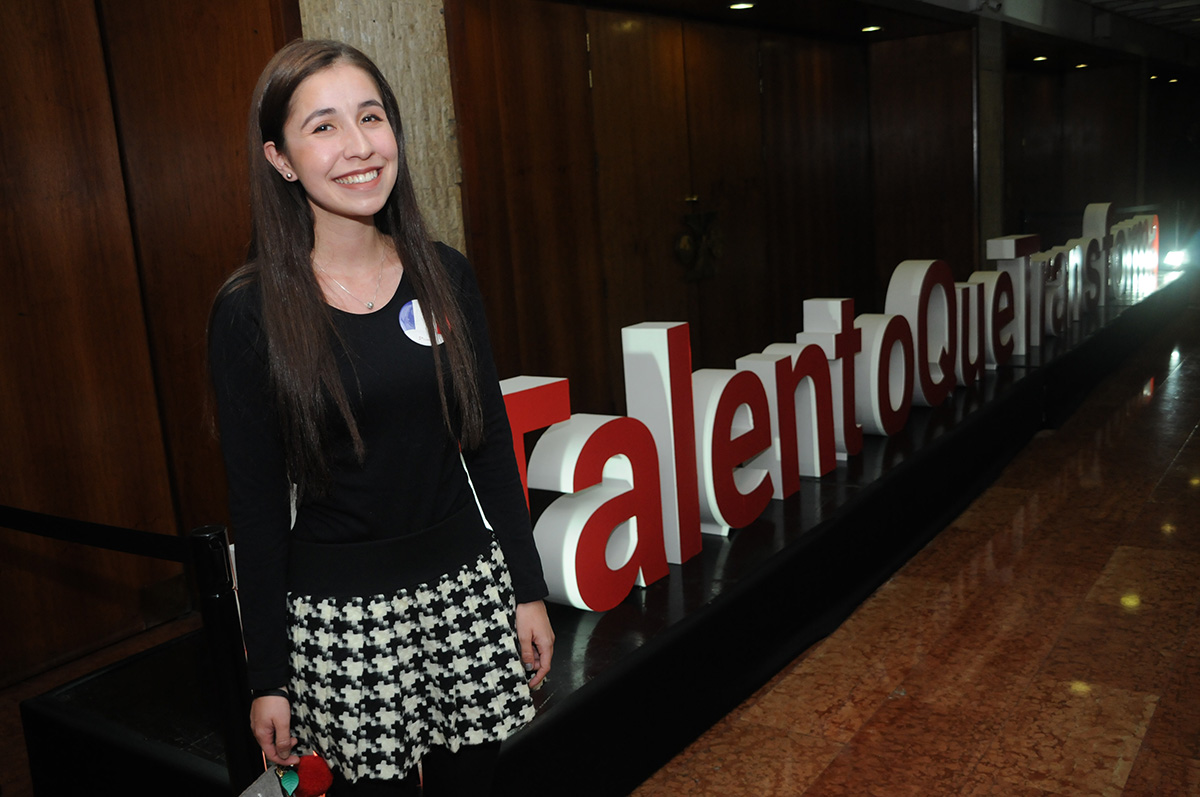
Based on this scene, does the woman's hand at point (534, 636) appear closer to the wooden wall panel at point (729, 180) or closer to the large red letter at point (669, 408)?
the large red letter at point (669, 408)

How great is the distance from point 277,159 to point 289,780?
32.6 inches

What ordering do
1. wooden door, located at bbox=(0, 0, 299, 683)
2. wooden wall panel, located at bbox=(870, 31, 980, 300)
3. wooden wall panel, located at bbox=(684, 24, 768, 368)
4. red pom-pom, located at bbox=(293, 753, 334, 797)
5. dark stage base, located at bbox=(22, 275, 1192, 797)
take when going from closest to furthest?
red pom-pom, located at bbox=(293, 753, 334, 797) → dark stage base, located at bbox=(22, 275, 1192, 797) → wooden door, located at bbox=(0, 0, 299, 683) → wooden wall panel, located at bbox=(684, 24, 768, 368) → wooden wall panel, located at bbox=(870, 31, 980, 300)

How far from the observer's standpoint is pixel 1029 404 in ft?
16.2

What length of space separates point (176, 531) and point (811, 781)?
2294 millimetres

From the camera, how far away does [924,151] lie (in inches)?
279

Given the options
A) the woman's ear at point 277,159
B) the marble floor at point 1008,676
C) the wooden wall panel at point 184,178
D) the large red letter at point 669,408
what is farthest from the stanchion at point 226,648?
the wooden wall panel at point 184,178

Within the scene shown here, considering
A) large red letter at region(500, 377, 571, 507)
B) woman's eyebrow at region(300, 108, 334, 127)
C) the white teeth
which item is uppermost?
woman's eyebrow at region(300, 108, 334, 127)

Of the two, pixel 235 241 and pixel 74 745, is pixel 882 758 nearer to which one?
pixel 74 745

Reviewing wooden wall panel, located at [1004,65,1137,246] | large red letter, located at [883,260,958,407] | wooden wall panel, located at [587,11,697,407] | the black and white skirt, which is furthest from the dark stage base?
wooden wall panel, located at [1004,65,1137,246]

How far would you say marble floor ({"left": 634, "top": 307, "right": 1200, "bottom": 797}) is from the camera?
7.54ft

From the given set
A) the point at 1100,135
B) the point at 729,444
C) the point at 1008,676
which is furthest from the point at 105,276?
the point at 1100,135

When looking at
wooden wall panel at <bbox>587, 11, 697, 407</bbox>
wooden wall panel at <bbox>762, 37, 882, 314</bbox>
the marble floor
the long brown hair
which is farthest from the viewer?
wooden wall panel at <bbox>762, 37, 882, 314</bbox>

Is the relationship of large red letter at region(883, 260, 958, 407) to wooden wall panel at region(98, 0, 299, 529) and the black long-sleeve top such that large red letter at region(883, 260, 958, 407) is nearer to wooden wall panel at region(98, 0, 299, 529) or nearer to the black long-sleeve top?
wooden wall panel at region(98, 0, 299, 529)

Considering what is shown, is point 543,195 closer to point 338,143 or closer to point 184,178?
point 184,178
